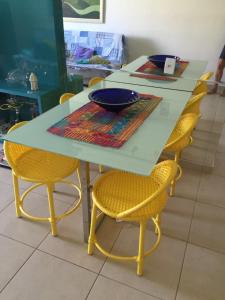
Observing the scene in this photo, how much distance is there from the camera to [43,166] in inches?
61.1

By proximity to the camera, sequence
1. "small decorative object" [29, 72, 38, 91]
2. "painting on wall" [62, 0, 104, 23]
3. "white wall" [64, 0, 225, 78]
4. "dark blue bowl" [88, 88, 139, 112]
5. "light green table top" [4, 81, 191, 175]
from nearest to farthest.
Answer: "light green table top" [4, 81, 191, 175] → "dark blue bowl" [88, 88, 139, 112] → "small decorative object" [29, 72, 38, 91] → "white wall" [64, 0, 225, 78] → "painting on wall" [62, 0, 104, 23]

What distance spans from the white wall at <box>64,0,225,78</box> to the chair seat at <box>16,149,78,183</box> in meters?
3.53

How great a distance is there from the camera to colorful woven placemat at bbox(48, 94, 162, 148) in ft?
4.14

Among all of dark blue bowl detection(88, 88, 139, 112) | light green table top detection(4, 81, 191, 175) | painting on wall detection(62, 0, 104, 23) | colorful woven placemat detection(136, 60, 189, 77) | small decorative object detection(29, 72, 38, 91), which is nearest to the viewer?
light green table top detection(4, 81, 191, 175)

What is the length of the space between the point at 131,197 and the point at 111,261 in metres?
0.45

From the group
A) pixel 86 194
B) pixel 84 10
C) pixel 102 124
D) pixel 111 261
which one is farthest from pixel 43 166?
pixel 84 10

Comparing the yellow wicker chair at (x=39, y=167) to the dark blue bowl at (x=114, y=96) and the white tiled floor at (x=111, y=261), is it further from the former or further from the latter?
the dark blue bowl at (x=114, y=96)

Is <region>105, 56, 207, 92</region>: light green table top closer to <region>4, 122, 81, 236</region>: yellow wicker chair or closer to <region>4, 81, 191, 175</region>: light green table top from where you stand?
<region>4, 81, 191, 175</region>: light green table top

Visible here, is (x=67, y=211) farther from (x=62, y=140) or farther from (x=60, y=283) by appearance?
(x=62, y=140)

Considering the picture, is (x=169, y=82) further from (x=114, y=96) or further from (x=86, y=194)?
(x=86, y=194)

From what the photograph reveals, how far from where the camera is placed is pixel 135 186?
142 centimetres

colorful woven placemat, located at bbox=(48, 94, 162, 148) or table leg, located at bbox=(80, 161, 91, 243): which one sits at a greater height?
colorful woven placemat, located at bbox=(48, 94, 162, 148)

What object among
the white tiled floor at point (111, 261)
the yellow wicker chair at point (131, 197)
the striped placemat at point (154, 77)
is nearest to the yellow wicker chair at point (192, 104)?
the striped placemat at point (154, 77)

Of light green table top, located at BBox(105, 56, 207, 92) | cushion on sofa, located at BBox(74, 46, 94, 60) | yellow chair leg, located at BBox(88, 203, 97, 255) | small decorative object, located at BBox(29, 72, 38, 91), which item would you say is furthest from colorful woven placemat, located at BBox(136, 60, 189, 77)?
cushion on sofa, located at BBox(74, 46, 94, 60)
